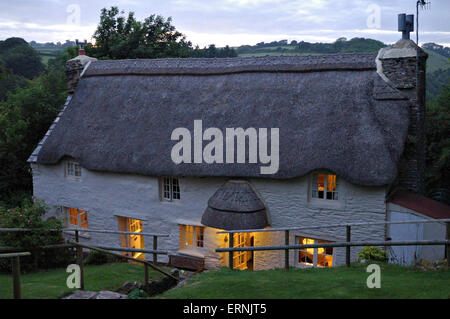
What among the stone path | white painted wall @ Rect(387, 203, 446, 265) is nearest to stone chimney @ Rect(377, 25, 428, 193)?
white painted wall @ Rect(387, 203, 446, 265)

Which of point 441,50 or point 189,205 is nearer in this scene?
point 189,205

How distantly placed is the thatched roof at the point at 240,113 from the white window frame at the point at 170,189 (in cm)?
75

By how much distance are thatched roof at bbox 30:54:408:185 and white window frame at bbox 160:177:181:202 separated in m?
0.75

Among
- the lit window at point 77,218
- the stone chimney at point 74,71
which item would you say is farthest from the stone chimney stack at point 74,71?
the lit window at point 77,218

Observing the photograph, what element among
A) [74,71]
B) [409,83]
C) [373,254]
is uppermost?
[74,71]

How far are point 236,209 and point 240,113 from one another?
360cm

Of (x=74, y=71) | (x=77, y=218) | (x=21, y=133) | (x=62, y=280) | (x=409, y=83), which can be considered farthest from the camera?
(x=21, y=133)

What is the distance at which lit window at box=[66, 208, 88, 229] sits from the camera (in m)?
17.1

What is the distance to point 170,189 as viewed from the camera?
15.1m

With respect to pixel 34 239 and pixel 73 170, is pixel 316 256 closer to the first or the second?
pixel 34 239

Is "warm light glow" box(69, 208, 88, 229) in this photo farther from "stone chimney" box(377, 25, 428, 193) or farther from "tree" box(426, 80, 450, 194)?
"tree" box(426, 80, 450, 194)

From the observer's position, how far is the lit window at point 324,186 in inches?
508

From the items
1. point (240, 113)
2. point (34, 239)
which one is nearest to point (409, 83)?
point (240, 113)

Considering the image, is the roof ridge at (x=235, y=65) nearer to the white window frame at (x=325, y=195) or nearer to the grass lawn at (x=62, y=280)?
the white window frame at (x=325, y=195)
